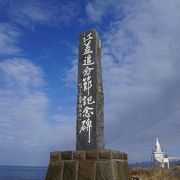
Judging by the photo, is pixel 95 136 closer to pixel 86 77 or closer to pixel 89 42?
pixel 86 77

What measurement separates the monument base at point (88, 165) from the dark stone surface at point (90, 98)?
1.65ft

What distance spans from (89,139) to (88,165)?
0.82m

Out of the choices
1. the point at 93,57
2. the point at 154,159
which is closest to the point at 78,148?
the point at 93,57

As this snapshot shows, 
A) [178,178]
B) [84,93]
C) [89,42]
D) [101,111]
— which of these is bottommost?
[178,178]

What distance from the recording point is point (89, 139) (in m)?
6.98

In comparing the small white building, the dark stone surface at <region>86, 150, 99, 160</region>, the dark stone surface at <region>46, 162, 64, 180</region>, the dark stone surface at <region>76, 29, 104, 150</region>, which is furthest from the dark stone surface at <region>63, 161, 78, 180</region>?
the small white building

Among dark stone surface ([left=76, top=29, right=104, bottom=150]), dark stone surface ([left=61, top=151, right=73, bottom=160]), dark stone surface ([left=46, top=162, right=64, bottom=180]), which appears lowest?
dark stone surface ([left=46, top=162, right=64, bottom=180])

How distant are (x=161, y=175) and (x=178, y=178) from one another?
40.3 inches

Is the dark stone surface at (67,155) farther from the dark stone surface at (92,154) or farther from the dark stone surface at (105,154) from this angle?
the dark stone surface at (105,154)

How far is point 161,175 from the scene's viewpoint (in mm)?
17156

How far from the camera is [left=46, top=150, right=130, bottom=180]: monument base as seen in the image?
20.1 feet

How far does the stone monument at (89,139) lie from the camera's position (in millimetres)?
6215

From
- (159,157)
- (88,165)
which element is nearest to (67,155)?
(88,165)

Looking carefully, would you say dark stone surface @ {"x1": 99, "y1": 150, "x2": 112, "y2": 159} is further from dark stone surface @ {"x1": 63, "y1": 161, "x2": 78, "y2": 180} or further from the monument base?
dark stone surface @ {"x1": 63, "y1": 161, "x2": 78, "y2": 180}
